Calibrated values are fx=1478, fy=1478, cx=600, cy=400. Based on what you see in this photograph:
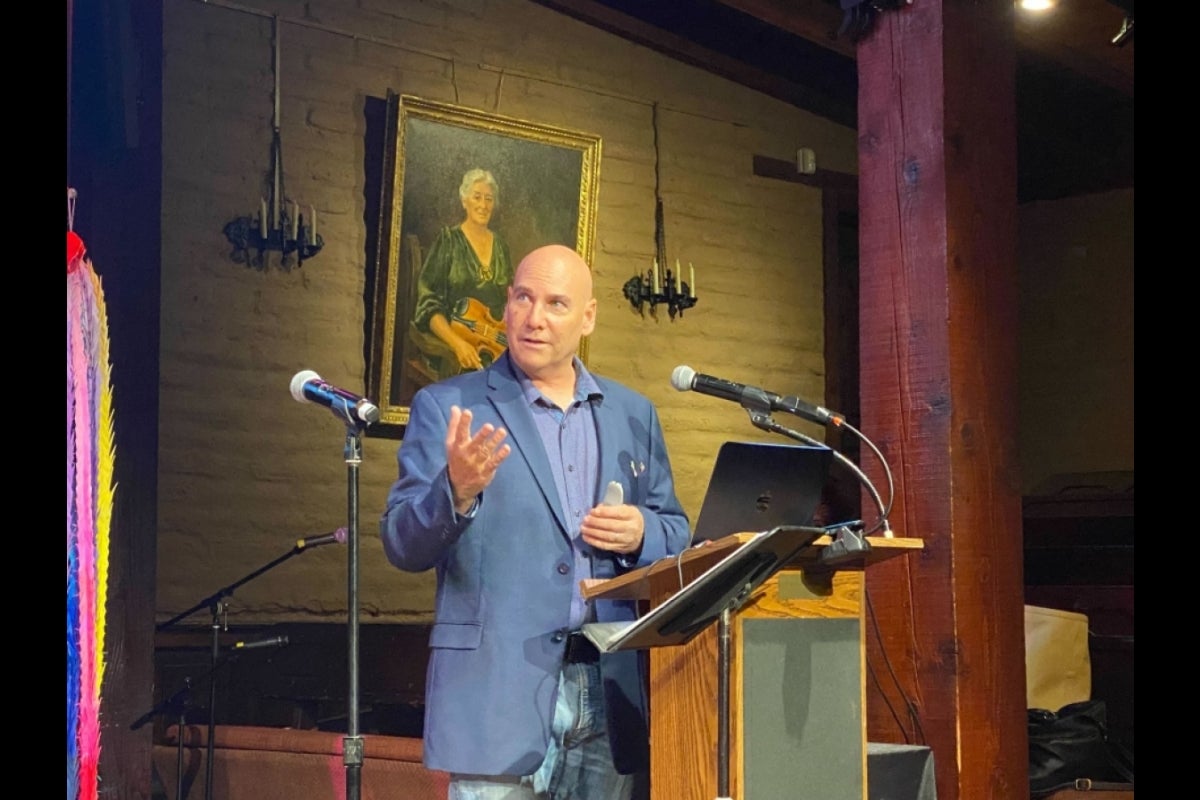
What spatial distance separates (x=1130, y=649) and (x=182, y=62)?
392 cm

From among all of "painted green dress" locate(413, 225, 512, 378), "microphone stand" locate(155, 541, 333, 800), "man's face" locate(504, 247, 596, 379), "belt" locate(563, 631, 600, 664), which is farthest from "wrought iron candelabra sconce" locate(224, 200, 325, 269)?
"belt" locate(563, 631, 600, 664)

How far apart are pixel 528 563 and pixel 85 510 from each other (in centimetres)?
95

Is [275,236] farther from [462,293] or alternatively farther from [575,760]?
[575,760]

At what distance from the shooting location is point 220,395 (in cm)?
487

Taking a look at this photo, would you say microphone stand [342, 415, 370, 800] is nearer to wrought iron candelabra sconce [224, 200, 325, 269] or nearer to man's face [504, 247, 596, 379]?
man's face [504, 247, 596, 379]

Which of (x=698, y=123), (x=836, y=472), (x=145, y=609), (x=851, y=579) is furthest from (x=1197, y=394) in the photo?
(x=698, y=123)

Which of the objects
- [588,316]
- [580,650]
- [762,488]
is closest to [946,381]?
[588,316]

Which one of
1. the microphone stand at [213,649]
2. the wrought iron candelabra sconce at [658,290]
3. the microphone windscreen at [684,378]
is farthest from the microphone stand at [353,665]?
the wrought iron candelabra sconce at [658,290]

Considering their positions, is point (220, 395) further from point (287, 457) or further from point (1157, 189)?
point (1157, 189)

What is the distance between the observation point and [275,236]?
195 inches

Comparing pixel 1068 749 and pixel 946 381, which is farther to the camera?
pixel 1068 749

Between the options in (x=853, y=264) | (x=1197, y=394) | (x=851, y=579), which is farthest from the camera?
(x=853, y=264)

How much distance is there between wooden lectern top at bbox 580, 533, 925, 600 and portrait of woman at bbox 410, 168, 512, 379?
8.55 feet

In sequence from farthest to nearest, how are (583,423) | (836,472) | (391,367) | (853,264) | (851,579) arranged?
(853,264) < (836,472) < (391,367) < (583,423) < (851,579)
